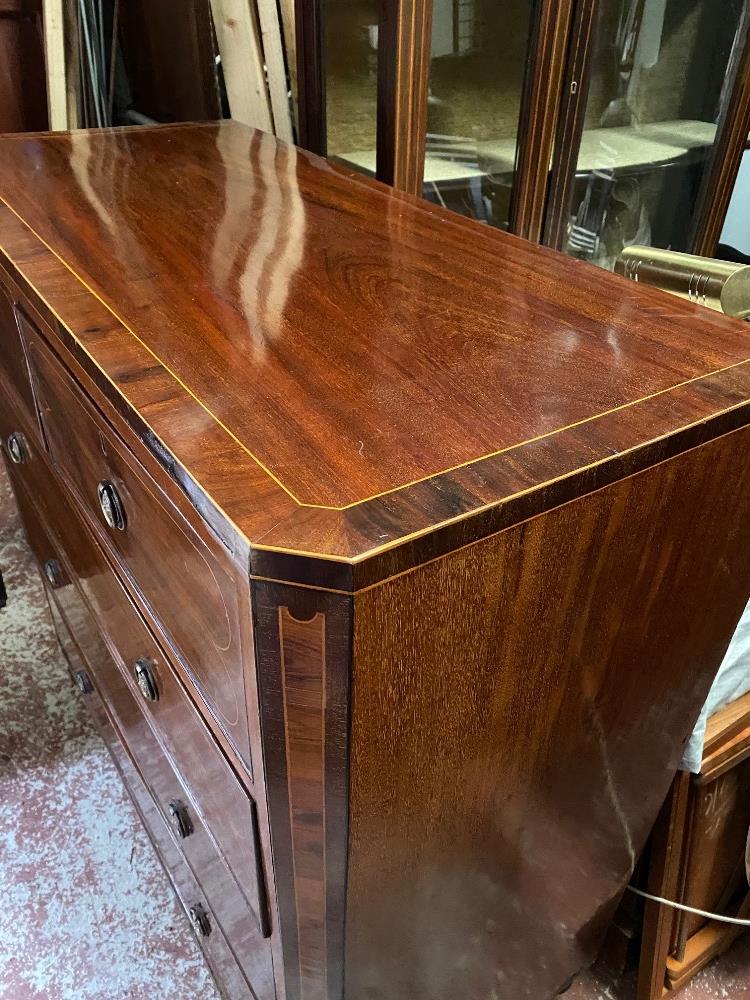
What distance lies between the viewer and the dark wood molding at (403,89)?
34.1 inches

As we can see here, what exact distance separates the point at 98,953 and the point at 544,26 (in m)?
1.35

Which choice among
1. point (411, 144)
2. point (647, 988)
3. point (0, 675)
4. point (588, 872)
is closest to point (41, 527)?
point (0, 675)

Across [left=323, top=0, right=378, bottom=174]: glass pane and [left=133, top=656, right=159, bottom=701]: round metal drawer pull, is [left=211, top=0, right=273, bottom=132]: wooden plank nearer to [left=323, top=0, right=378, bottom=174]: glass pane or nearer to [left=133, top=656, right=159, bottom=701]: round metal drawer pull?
[left=323, top=0, right=378, bottom=174]: glass pane

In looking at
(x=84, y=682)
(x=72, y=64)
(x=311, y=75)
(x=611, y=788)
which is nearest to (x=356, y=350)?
(x=611, y=788)

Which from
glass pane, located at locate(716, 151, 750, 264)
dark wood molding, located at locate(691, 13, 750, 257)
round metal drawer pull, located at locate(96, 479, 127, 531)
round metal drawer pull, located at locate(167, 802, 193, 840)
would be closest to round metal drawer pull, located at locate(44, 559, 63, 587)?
round metal drawer pull, located at locate(167, 802, 193, 840)

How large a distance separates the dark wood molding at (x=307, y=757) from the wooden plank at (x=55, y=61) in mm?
1300

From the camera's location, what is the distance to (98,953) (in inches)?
41.1

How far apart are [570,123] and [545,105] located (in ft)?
0.17

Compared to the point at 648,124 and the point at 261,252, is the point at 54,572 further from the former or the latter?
the point at 648,124

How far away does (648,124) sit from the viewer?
1.35 m

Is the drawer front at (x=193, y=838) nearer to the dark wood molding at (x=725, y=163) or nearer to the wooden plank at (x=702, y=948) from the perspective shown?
the wooden plank at (x=702, y=948)

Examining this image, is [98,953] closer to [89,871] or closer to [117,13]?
[89,871]

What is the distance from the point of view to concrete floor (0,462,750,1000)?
1.00 meters

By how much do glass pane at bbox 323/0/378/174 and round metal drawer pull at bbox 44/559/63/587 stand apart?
28.6 inches
